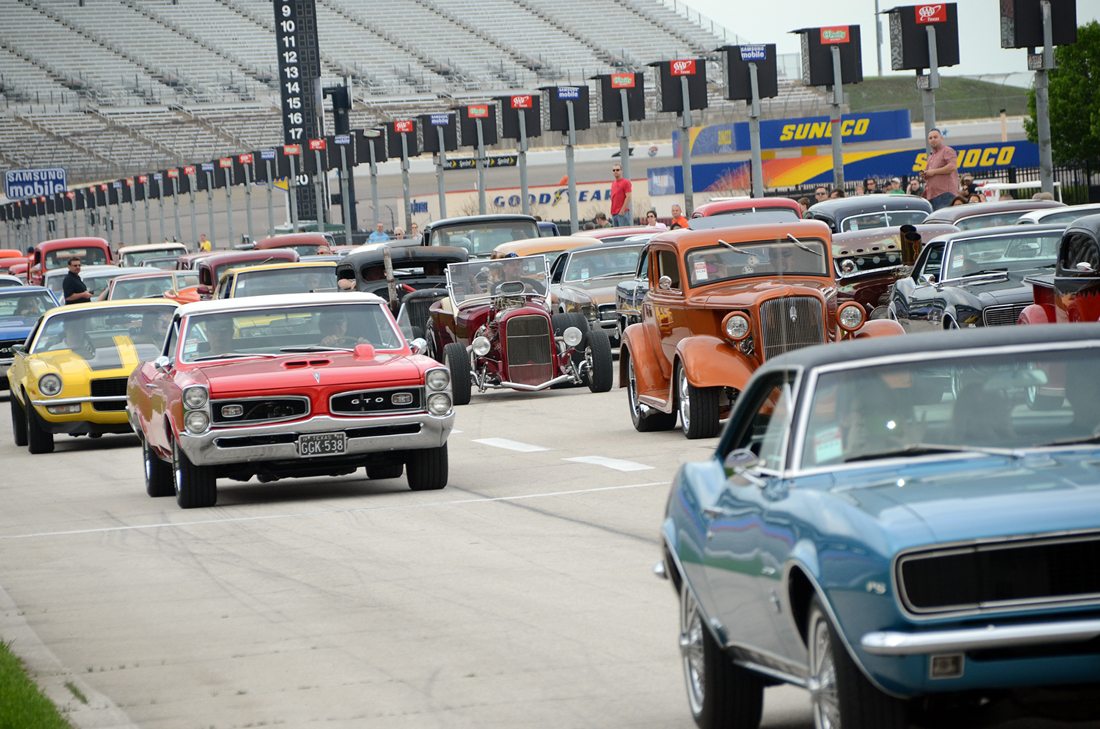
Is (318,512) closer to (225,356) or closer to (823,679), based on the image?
(225,356)

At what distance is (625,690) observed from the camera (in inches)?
256


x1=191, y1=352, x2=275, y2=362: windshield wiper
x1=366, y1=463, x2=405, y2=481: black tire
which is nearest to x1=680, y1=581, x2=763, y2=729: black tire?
x1=191, y1=352, x2=275, y2=362: windshield wiper

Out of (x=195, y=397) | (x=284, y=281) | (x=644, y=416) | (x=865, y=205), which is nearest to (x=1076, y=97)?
(x=865, y=205)

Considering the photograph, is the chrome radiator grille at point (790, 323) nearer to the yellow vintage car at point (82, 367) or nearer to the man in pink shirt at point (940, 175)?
the yellow vintage car at point (82, 367)

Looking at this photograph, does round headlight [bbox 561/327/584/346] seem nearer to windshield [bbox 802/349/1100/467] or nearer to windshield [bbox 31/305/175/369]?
windshield [bbox 31/305/175/369]

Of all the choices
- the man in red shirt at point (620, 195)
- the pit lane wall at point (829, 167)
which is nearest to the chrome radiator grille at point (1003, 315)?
the man in red shirt at point (620, 195)

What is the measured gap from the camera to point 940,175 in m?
26.9

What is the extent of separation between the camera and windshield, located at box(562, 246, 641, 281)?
25.2 meters

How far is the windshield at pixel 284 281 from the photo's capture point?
884 inches

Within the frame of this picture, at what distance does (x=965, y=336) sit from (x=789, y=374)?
57 cm

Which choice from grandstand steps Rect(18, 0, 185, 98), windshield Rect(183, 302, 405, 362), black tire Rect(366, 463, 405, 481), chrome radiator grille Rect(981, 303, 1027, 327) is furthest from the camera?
grandstand steps Rect(18, 0, 185, 98)

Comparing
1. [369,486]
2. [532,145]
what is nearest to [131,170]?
[532,145]

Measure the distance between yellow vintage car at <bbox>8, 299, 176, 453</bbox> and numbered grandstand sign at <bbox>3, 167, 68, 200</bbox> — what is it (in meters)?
67.5

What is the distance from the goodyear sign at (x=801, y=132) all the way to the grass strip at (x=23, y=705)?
208ft
